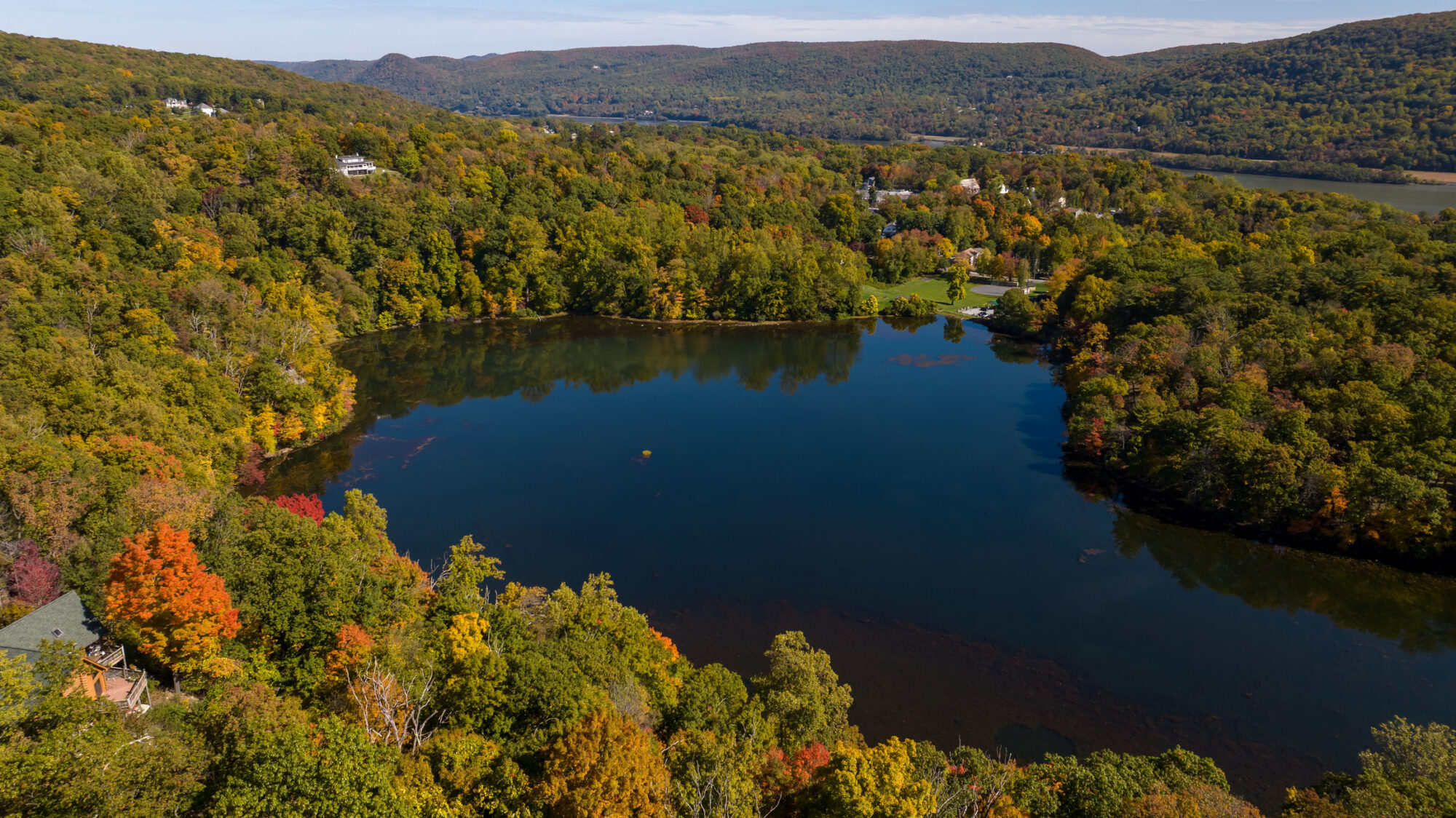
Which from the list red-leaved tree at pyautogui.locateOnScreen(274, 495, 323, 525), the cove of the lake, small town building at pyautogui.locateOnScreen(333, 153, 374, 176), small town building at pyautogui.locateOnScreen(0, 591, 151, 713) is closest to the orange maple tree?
small town building at pyautogui.locateOnScreen(0, 591, 151, 713)

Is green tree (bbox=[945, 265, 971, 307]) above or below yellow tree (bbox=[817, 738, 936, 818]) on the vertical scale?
above

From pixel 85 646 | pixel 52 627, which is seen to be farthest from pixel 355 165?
pixel 85 646

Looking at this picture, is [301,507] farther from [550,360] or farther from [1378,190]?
[1378,190]

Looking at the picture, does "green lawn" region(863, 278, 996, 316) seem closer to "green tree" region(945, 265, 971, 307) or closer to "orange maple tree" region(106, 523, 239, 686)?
"green tree" region(945, 265, 971, 307)

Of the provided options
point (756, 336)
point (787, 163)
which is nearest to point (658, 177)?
point (787, 163)

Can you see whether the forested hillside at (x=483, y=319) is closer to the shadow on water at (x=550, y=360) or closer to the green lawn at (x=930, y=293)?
the green lawn at (x=930, y=293)

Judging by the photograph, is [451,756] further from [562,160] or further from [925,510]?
[562,160]
